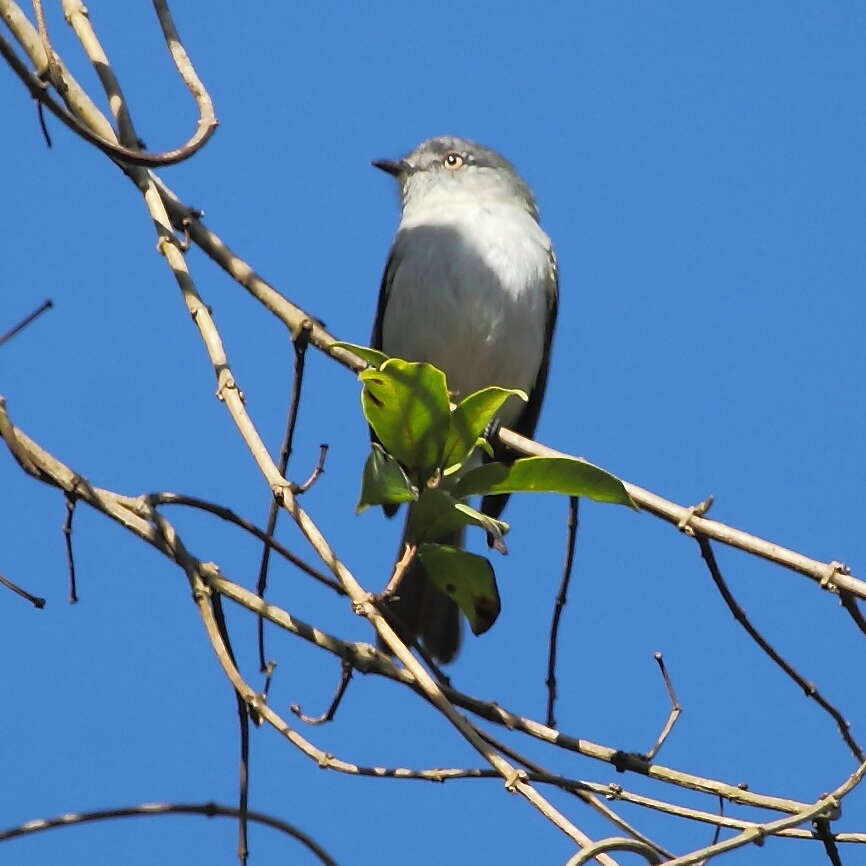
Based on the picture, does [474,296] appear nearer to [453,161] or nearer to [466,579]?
[453,161]

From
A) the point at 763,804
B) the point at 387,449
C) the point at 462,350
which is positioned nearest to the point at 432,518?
the point at 387,449

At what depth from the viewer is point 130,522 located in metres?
2.65

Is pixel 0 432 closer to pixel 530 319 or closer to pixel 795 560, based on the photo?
pixel 795 560

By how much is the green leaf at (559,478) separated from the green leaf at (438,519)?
87 millimetres

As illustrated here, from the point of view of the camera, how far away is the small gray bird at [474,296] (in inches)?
222

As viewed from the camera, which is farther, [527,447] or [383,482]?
[527,447]

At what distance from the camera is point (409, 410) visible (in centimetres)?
283

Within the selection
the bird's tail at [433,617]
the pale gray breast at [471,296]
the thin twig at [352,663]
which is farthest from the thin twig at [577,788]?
the pale gray breast at [471,296]

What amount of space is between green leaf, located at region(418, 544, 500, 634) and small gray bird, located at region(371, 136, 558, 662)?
7.95 feet

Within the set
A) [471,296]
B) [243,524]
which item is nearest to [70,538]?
[243,524]

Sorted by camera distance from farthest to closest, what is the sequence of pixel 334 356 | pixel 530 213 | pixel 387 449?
pixel 530 213 < pixel 334 356 < pixel 387 449

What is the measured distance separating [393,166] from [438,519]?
3.90 m

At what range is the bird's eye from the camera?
252 inches

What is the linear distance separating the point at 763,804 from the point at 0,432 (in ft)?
5.12
